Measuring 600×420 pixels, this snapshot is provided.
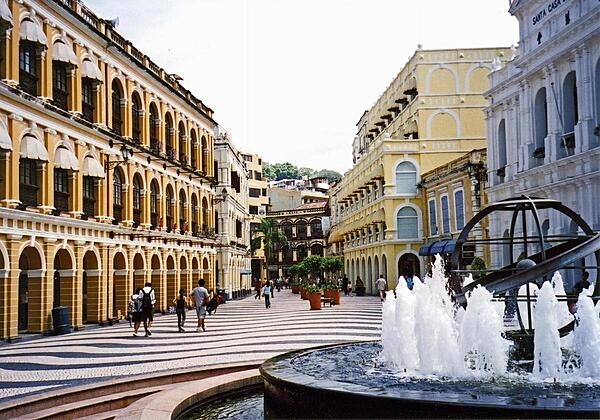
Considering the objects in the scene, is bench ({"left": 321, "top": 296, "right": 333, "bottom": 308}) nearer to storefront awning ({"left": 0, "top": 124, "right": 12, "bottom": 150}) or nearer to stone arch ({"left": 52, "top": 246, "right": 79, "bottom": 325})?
stone arch ({"left": 52, "top": 246, "right": 79, "bottom": 325})

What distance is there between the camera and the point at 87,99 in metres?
30.0

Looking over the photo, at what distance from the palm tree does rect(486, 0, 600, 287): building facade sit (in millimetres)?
61515

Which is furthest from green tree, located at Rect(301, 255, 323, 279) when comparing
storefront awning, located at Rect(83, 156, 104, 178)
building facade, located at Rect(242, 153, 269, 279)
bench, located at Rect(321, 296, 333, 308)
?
storefront awning, located at Rect(83, 156, 104, 178)

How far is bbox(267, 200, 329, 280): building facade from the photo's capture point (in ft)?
348

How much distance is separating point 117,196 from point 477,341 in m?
25.3

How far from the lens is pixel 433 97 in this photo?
161 ft

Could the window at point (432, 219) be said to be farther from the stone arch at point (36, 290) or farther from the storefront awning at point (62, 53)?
the stone arch at point (36, 290)

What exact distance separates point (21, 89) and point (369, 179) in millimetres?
33436

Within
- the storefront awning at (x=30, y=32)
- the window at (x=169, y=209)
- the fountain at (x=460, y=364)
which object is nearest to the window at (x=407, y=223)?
the window at (x=169, y=209)

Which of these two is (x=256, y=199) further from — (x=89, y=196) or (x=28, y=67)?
(x=28, y=67)

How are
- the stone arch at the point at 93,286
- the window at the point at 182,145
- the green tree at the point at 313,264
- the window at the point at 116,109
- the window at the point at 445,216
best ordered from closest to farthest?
the stone arch at the point at 93,286 → the window at the point at 116,109 → the window at the point at 182,145 → the window at the point at 445,216 → the green tree at the point at 313,264

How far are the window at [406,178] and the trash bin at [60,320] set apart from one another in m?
29.1

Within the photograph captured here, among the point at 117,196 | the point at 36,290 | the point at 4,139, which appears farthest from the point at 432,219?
the point at 4,139

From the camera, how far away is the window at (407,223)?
49625mm
